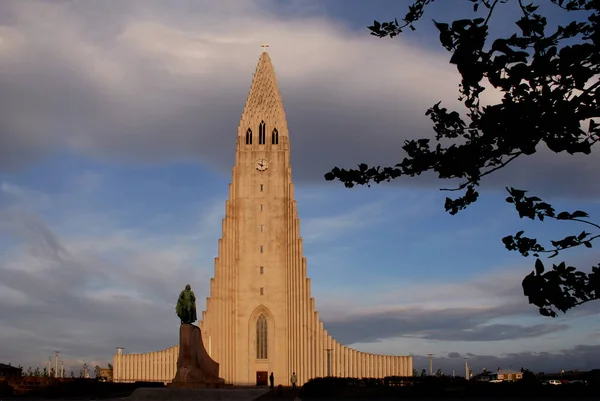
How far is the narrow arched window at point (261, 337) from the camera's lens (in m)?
74.8

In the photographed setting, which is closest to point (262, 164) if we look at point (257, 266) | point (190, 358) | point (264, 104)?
point (264, 104)

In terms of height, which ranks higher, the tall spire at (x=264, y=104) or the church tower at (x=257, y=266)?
the tall spire at (x=264, y=104)

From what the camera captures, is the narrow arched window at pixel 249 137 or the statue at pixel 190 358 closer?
the statue at pixel 190 358

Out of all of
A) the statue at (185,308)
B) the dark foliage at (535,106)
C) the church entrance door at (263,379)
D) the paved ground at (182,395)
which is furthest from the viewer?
the church entrance door at (263,379)

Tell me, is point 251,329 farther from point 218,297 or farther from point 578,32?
point 578,32

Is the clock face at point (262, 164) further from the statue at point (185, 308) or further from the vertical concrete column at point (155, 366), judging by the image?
the statue at point (185, 308)

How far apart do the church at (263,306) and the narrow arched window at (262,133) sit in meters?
0.87

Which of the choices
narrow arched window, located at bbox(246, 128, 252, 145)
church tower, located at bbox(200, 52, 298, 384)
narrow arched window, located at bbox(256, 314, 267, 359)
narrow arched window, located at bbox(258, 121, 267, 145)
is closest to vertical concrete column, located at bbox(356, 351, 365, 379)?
church tower, located at bbox(200, 52, 298, 384)

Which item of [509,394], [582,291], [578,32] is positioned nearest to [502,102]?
[578,32]

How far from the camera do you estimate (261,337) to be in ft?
247

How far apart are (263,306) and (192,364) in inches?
1356

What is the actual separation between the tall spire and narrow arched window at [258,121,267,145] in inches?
16.6

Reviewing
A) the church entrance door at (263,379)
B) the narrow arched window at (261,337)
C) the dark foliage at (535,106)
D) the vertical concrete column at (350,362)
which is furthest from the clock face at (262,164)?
the dark foliage at (535,106)

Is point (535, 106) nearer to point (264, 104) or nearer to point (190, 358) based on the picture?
point (190, 358)
